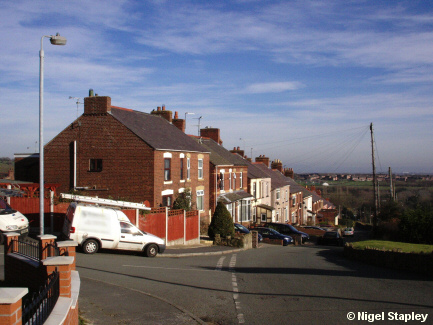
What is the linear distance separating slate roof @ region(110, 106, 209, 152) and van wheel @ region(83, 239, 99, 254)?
1007cm

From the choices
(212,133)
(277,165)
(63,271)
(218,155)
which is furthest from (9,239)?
(277,165)

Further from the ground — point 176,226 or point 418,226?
point 176,226

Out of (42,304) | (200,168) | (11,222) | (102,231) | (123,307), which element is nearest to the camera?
(42,304)

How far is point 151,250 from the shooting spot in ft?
67.1

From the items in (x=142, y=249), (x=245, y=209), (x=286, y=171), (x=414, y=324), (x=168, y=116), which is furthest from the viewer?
(x=286, y=171)

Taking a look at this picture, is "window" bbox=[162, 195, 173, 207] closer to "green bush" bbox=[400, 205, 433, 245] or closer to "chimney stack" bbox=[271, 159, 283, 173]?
A: "green bush" bbox=[400, 205, 433, 245]

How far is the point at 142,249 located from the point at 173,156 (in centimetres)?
1146

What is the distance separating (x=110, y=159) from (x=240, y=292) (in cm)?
1803

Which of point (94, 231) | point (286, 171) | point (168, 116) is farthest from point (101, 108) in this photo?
point (286, 171)

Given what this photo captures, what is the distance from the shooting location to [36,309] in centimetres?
540

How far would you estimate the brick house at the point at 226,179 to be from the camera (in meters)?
39.3

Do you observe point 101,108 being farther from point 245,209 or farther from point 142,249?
point 245,209

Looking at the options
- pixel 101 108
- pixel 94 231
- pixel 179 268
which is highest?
pixel 101 108

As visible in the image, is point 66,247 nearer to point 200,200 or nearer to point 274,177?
point 200,200
